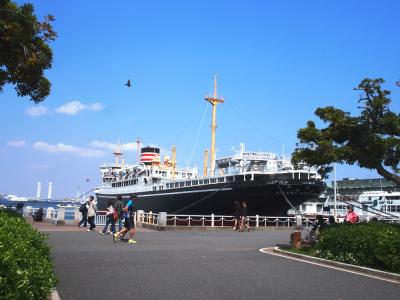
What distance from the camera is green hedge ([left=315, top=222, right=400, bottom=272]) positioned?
10030 mm

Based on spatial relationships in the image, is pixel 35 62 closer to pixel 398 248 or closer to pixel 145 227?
pixel 398 248

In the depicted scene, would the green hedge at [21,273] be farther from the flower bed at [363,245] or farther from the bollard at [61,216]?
the bollard at [61,216]

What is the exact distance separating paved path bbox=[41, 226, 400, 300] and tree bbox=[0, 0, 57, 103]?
153 inches

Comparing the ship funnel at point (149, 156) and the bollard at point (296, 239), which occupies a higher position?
the ship funnel at point (149, 156)

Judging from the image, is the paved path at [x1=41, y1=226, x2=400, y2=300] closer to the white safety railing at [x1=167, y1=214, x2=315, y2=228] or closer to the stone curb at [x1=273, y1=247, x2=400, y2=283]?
the stone curb at [x1=273, y1=247, x2=400, y2=283]

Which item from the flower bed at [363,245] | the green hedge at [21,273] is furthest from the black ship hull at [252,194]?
the green hedge at [21,273]

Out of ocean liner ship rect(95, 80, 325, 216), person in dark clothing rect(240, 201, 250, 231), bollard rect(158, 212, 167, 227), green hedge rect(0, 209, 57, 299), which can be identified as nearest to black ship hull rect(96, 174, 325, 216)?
ocean liner ship rect(95, 80, 325, 216)

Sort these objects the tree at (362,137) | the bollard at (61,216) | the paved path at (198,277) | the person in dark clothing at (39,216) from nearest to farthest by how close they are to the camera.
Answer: the paved path at (198,277) → the tree at (362,137) → the bollard at (61,216) → the person in dark clothing at (39,216)

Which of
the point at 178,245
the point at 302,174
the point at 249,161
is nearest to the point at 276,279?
the point at 178,245

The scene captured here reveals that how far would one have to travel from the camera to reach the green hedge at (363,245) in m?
10.0

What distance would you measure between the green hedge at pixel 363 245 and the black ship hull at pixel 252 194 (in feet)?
86.5

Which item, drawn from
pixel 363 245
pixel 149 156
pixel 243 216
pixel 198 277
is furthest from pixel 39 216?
pixel 149 156

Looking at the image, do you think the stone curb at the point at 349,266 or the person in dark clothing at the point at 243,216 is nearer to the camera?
the stone curb at the point at 349,266

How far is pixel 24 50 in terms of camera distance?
822 cm
